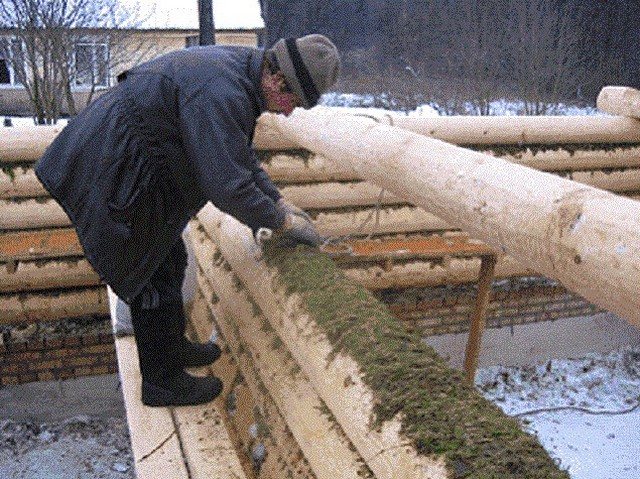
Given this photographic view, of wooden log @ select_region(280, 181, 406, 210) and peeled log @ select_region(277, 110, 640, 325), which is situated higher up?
peeled log @ select_region(277, 110, 640, 325)

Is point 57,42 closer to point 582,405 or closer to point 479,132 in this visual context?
point 479,132

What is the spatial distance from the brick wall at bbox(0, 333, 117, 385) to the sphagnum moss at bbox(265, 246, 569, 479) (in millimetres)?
2822

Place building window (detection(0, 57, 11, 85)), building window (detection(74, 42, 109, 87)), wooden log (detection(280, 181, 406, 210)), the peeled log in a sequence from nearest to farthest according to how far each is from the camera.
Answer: the peeled log
wooden log (detection(280, 181, 406, 210))
building window (detection(74, 42, 109, 87))
building window (detection(0, 57, 11, 85))

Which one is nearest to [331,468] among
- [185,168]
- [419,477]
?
[419,477]

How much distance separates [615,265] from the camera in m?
1.50

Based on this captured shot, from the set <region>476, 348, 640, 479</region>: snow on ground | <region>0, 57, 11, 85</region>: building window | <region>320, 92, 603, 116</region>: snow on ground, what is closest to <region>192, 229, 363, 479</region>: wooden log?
<region>476, 348, 640, 479</region>: snow on ground

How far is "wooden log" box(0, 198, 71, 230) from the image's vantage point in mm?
4621

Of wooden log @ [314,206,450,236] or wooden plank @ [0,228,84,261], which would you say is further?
wooden log @ [314,206,450,236]

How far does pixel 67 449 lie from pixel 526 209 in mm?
4152

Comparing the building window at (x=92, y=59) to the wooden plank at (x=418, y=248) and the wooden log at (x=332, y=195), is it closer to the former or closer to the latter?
the wooden log at (x=332, y=195)

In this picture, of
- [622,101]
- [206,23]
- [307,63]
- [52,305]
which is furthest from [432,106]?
[307,63]

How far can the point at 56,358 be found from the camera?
4910 mm

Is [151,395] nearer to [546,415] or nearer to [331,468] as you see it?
[331,468]

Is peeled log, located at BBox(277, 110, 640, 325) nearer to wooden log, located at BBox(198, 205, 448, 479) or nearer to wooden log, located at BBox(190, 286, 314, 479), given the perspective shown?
wooden log, located at BBox(198, 205, 448, 479)
